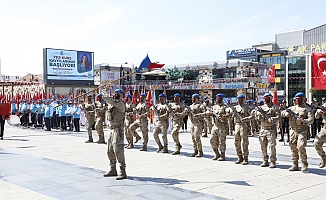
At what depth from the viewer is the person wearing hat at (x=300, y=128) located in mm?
8883

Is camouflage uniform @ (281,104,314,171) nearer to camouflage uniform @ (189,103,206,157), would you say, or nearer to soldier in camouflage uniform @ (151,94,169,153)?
camouflage uniform @ (189,103,206,157)

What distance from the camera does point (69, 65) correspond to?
147 ft

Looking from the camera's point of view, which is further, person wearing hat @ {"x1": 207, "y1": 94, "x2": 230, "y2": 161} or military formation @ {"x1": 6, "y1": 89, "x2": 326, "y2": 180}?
person wearing hat @ {"x1": 207, "y1": 94, "x2": 230, "y2": 161}

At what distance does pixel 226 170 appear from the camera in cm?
930

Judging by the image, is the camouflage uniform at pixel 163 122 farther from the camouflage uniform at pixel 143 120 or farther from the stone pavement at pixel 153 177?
the camouflage uniform at pixel 143 120

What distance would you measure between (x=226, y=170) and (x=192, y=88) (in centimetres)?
4059

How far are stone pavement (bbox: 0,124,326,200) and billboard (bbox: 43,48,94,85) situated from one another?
3177 centimetres

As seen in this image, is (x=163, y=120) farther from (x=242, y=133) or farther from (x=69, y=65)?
(x=69, y=65)

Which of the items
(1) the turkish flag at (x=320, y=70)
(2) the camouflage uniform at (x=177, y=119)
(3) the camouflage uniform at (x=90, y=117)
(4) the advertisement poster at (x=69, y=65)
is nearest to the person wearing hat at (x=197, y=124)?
(2) the camouflage uniform at (x=177, y=119)

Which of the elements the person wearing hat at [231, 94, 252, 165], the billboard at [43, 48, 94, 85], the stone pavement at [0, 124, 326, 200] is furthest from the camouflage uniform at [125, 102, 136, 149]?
the billboard at [43, 48, 94, 85]

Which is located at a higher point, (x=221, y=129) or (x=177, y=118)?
(x=177, y=118)

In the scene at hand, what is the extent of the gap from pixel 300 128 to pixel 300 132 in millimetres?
105

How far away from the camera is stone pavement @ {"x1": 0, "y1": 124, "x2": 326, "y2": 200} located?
6.89m

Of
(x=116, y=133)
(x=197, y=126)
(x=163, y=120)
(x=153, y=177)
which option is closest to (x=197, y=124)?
(x=197, y=126)
